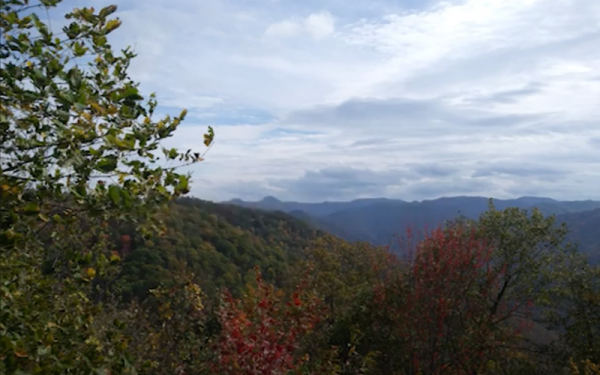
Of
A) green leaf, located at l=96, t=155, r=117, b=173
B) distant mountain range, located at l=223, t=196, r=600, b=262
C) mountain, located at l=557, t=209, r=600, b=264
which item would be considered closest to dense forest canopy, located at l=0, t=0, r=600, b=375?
green leaf, located at l=96, t=155, r=117, b=173

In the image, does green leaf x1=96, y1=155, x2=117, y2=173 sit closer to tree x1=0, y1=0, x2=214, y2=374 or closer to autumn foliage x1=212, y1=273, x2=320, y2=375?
tree x1=0, y1=0, x2=214, y2=374

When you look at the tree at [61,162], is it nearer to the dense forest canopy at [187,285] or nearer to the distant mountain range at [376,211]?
the dense forest canopy at [187,285]

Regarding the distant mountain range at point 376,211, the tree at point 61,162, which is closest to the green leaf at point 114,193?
the tree at point 61,162

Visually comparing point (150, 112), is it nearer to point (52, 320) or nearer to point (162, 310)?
point (52, 320)

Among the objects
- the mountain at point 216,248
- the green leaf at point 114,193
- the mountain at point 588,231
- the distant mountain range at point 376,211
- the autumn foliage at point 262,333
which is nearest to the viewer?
the green leaf at point 114,193

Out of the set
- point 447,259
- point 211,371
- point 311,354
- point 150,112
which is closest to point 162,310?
point 211,371

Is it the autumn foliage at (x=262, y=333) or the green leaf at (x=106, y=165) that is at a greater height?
the green leaf at (x=106, y=165)

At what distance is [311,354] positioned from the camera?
15.7 meters

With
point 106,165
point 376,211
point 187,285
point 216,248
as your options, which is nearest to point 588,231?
point 216,248

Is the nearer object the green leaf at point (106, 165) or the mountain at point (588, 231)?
the green leaf at point (106, 165)

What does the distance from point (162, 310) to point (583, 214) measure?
50.3 meters

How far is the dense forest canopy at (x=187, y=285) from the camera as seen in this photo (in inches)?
140

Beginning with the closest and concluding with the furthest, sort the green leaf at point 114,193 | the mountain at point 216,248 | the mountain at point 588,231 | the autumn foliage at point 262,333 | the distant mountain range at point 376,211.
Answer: the green leaf at point 114,193
the autumn foliage at point 262,333
the mountain at point 588,231
the mountain at point 216,248
the distant mountain range at point 376,211

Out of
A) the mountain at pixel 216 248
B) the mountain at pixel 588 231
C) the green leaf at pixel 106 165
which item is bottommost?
the mountain at pixel 216 248
